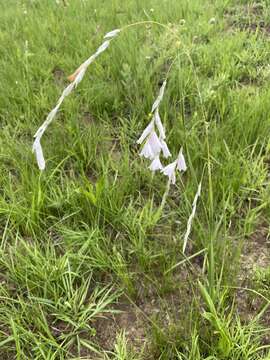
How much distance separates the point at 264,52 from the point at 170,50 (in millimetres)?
606

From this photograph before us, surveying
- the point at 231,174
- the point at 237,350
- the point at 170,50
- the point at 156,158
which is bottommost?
the point at 237,350

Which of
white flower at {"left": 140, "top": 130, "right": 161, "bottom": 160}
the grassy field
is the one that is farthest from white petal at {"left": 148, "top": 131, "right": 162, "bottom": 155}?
the grassy field

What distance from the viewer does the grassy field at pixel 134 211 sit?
1417 millimetres

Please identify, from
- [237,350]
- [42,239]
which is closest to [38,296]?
[42,239]

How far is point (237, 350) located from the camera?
51.6 inches

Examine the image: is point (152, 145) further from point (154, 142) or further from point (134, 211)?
point (134, 211)

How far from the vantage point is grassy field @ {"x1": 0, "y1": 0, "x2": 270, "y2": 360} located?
1417 millimetres

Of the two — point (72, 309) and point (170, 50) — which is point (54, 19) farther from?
point (72, 309)

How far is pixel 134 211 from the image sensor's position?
180 centimetres

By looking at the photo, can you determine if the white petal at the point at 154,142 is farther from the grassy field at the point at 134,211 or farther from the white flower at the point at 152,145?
the grassy field at the point at 134,211

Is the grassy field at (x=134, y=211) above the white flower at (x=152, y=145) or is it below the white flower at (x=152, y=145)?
below

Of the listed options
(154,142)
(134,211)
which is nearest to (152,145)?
(154,142)

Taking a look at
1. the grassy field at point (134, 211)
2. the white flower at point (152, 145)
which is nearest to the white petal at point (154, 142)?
the white flower at point (152, 145)

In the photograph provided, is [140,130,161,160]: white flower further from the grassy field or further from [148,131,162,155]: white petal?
the grassy field
